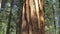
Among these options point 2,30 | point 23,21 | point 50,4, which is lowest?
point 2,30

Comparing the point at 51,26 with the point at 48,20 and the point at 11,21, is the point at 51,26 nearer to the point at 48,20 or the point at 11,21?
the point at 48,20

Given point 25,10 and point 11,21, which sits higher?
point 25,10

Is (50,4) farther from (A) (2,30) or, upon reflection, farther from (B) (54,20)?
(A) (2,30)

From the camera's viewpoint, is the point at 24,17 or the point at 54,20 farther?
the point at 54,20

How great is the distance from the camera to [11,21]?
1.36m

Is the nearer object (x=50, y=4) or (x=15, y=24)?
(x=15, y=24)

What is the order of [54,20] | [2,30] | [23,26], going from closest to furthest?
[23,26]
[2,30]
[54,20]

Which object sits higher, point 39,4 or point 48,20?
point 39,4

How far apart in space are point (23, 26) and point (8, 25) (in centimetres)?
42

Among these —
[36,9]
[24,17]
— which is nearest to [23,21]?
[24,17]

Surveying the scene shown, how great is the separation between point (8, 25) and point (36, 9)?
459 mm

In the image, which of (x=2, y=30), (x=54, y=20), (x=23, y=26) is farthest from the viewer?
(x=54, y=20)

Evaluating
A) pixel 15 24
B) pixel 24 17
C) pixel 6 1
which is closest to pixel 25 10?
pixel 24 17

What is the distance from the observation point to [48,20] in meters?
1.43
